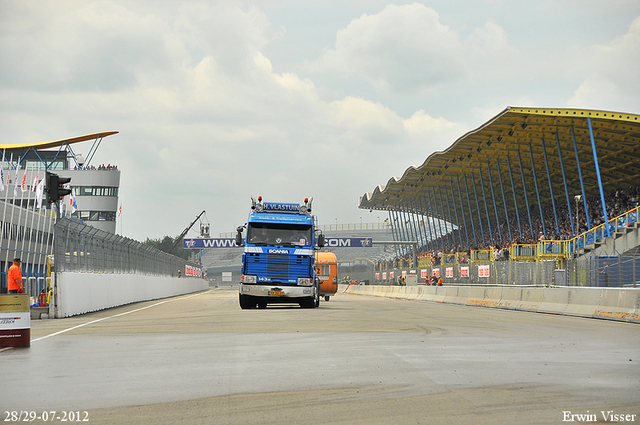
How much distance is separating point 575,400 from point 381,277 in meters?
77.5

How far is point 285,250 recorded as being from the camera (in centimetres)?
2495

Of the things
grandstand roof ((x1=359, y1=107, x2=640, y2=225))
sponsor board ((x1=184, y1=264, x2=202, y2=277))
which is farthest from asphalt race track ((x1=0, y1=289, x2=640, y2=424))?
sponsor board ((x1=184, y1=264, x2=202, y2=277))

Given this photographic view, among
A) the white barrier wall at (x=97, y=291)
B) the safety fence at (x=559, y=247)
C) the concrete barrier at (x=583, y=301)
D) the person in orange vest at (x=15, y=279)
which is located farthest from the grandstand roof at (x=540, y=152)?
the person in orange vest at (x=15, y=279)

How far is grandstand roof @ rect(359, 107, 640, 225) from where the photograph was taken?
4341 cm

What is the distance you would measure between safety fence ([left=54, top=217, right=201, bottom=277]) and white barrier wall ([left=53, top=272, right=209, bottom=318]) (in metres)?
0.32

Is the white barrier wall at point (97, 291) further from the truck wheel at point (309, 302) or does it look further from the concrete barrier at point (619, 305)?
the concrete barrier at point (619, 305)

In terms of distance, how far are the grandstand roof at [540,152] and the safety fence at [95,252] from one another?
21620mm

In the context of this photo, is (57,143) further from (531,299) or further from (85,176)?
(531,299)

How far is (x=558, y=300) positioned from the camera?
73.5 feet

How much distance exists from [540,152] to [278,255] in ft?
116

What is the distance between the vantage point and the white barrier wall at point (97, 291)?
22016mm

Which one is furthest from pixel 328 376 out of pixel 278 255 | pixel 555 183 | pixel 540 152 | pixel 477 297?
pixel 555 183

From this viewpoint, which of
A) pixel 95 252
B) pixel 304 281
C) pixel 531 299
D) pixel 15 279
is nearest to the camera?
pixel 15 279

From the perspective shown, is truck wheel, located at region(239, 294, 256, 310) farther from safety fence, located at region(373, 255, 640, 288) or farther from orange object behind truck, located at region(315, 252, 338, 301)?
orange object behind truck, located at region(315, 252, 338, 301)
